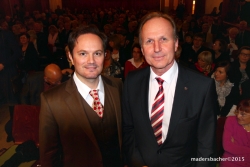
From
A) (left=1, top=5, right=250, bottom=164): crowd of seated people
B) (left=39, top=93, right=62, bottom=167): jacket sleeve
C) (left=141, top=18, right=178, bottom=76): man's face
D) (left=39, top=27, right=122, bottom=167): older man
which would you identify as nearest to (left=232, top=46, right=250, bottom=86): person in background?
(left=1, top=5, right=250, bottom=164): crowd of seated people

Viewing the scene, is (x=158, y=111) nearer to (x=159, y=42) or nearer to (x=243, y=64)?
(x=159, y=42)

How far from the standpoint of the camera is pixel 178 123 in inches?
61.1

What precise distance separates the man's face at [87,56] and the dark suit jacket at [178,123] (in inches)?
13.2

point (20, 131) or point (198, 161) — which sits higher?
point (198, 161)

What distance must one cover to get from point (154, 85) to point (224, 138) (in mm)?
1189

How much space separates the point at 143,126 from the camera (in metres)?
1.67

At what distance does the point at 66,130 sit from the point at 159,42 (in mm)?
811

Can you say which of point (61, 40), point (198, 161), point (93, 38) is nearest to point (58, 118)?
point (93, 38)

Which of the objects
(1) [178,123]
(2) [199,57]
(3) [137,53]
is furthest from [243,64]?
(1) [178,123]

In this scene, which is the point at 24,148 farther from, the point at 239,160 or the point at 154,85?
the point at 239,160

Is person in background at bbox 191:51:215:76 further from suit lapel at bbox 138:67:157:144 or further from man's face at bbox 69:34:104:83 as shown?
man's face at bbox 69:34:104:83

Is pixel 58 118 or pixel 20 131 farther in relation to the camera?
pixel 20 131

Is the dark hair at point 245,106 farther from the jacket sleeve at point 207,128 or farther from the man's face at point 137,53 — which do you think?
the man's face at point 137,53

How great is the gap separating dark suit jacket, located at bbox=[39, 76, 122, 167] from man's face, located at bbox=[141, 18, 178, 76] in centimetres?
54
